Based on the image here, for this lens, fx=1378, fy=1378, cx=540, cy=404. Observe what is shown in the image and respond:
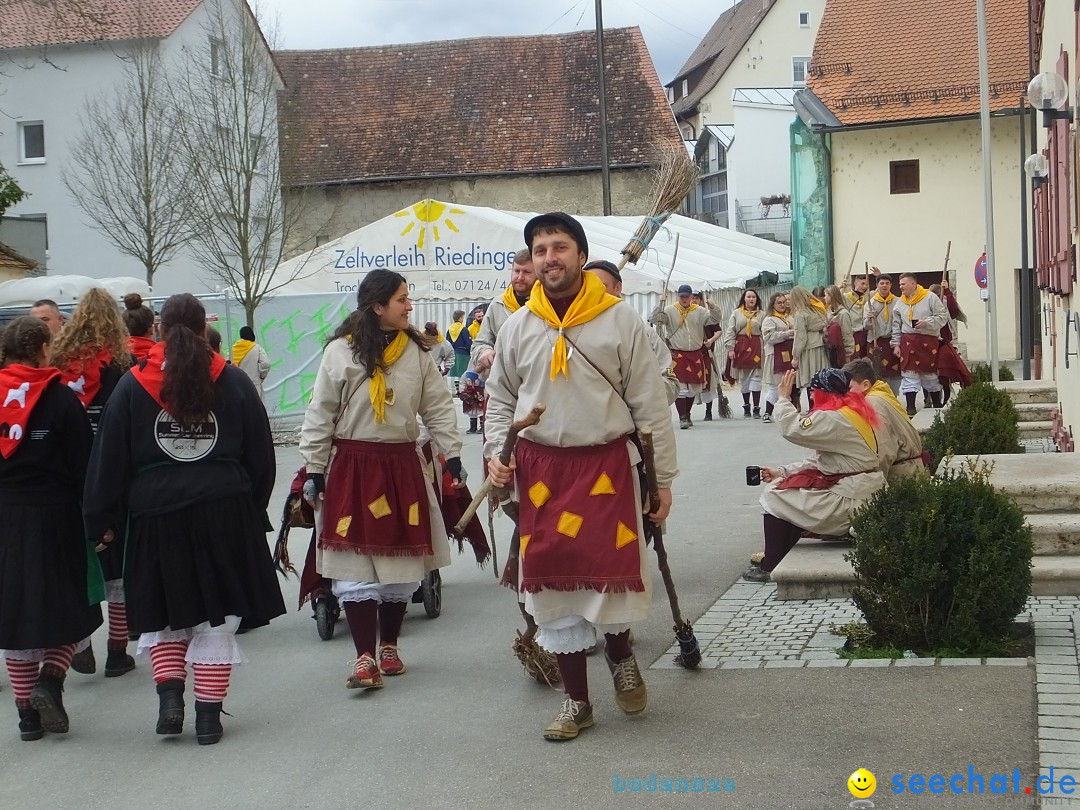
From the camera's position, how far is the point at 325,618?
7527 mm

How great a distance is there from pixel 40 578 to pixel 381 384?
172 cm

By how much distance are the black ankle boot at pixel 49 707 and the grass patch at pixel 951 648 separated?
11.3ft

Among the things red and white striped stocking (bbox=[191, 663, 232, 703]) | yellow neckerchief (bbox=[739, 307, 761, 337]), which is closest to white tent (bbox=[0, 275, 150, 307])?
yellow neckerchief (bbox=[739, 307, 761, 337])

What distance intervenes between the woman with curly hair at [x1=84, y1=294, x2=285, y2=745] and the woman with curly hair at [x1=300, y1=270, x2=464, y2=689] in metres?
0.66

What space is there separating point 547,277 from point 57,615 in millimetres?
2579

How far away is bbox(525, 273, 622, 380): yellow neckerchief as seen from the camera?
5.28m

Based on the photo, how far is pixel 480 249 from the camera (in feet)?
94.0

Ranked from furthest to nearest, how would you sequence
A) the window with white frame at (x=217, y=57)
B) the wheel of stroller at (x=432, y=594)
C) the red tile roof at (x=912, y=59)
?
the red tile roof at (x=912, y=59)
the window with white frame at (x=217, y=57)
the wheel of stroller at (x=432, y=594)

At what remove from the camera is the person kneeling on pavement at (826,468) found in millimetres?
7801

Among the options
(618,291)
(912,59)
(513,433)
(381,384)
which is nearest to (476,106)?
(912,59)

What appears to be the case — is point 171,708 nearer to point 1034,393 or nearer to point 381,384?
point 381,384

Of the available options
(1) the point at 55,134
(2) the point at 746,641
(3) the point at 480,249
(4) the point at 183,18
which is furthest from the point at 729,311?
(2) the point at 746,641

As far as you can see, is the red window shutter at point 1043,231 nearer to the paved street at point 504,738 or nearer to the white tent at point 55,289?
the paved street at point 504,738

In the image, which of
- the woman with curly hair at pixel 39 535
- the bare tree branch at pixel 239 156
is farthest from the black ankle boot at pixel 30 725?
the bare tree branch at pixel 239 156
